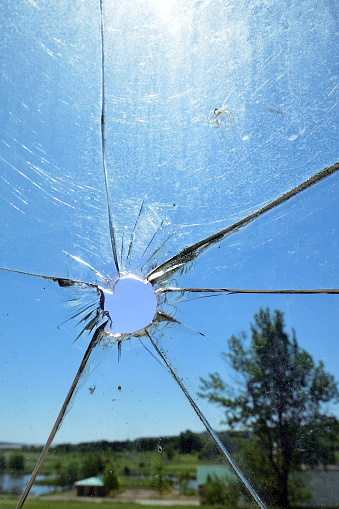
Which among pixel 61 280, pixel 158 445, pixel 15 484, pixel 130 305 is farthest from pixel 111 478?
pixel 61 280

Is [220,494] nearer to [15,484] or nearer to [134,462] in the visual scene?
[134,462]

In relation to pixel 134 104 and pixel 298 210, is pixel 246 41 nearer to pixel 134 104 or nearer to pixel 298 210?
pixel 134 104

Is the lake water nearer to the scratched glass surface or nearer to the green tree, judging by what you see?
Answer: the scratched glass surface

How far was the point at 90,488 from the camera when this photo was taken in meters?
1.35

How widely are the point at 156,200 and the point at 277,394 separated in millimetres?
753

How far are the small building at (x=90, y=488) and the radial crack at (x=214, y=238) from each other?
0.69m

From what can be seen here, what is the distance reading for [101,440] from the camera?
54.2 inches

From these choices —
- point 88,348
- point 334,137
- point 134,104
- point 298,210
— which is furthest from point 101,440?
point 334,137

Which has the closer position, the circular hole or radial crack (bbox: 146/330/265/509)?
radial crack (bbox: 146/330/265/509)

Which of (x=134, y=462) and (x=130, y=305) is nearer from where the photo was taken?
(x=134, y=462)

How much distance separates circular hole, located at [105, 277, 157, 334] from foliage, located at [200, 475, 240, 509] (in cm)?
55

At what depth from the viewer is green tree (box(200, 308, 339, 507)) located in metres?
1.30

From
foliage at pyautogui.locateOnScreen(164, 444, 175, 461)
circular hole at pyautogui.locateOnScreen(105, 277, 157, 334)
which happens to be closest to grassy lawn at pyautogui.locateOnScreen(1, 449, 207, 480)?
foliage at pyautogui.locateOnScreen(164, 444, 175, 461)

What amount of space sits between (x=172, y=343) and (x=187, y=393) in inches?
6.8
